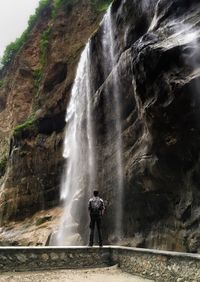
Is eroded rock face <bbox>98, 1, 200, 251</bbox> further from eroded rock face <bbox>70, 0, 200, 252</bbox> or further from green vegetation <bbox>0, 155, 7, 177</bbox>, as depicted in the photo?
green vegetation <bbox>0, 155, 7, 177</bbox>

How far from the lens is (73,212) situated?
22578mm

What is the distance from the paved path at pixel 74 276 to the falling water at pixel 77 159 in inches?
311

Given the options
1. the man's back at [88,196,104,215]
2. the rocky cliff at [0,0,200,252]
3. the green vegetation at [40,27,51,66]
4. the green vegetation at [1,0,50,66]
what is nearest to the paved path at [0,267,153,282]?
the man's back at [88,196,104,215]

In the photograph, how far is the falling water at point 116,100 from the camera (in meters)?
17.7

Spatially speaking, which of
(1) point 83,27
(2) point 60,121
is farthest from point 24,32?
(2) point 60,121

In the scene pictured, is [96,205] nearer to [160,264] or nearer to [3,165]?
[160,264]

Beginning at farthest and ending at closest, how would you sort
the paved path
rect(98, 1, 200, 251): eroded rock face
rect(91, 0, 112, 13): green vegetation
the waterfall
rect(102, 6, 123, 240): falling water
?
rect(91, 0, 112, 13): green vegetation, the waterfall, rect(102, 6, 123, 240): falling water, rect(98, 1, 200, 251): eroded rock face, the paved path

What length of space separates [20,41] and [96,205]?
44.2 meters

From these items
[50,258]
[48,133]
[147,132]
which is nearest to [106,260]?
[50,258]

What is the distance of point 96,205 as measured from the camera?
14164 millimetres

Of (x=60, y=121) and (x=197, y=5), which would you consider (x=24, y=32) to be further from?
(x=197, y=5)

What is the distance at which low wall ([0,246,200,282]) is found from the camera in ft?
32.0

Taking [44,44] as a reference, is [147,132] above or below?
below

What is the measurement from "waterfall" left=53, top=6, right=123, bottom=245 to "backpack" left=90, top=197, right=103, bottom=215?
135 inches
